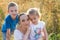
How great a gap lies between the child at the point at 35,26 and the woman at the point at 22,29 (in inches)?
3.1

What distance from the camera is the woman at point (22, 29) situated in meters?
3.50

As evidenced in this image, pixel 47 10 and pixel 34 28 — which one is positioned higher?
pixel 34 28

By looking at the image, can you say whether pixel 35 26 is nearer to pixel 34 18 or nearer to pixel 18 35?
pixel 34 18

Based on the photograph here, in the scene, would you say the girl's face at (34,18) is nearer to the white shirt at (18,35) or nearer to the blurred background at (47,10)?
the white shirt at (18,35)

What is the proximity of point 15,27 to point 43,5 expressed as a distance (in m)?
2.11

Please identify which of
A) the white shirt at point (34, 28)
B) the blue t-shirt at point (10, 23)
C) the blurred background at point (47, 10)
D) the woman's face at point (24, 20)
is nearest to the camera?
the woman's face at point (24, 20)

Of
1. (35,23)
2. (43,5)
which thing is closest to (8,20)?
(35,23)

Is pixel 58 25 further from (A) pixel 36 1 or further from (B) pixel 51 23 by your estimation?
A: (A) pixel 36 1

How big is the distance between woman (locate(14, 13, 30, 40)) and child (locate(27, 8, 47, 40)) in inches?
3.1

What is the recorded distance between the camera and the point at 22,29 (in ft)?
11.6

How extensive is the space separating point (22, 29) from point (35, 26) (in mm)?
210

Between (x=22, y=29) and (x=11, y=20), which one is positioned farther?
(x=11, y=20)

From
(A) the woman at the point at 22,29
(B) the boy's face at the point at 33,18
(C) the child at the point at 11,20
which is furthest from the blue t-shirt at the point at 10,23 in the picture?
(B) the boy's face at the point at 33,18

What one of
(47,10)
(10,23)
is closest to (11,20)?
(10,23)
